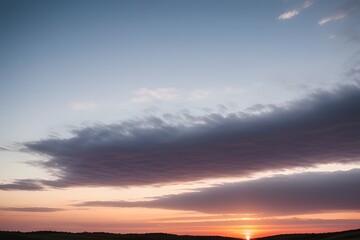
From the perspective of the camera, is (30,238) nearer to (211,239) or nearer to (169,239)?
(169,239)

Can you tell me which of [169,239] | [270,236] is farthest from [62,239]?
[270,236]

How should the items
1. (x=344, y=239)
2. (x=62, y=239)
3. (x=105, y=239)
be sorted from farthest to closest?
(x=105, y=239), (x=62, y=239), (x=344, y=239)

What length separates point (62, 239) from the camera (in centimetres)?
6025

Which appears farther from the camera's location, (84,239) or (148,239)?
(148,239)

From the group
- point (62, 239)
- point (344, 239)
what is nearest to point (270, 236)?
point (344, 239)

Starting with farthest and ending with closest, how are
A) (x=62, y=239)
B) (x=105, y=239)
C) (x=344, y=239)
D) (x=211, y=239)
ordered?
(x=211, y=239) < (x=105, y=239) < (x=62, y=239) < (x=344, y=239)

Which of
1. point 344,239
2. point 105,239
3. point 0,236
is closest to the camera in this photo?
point 344,239

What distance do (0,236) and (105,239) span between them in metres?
29.2

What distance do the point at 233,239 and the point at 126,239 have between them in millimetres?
25414

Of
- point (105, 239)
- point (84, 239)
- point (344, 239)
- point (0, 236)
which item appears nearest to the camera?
point (344, 239)

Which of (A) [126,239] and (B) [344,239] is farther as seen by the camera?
(A) [126,239]

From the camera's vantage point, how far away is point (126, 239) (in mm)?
83688

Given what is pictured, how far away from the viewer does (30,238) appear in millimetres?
54062

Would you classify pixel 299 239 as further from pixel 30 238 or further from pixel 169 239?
pixel 30 238
